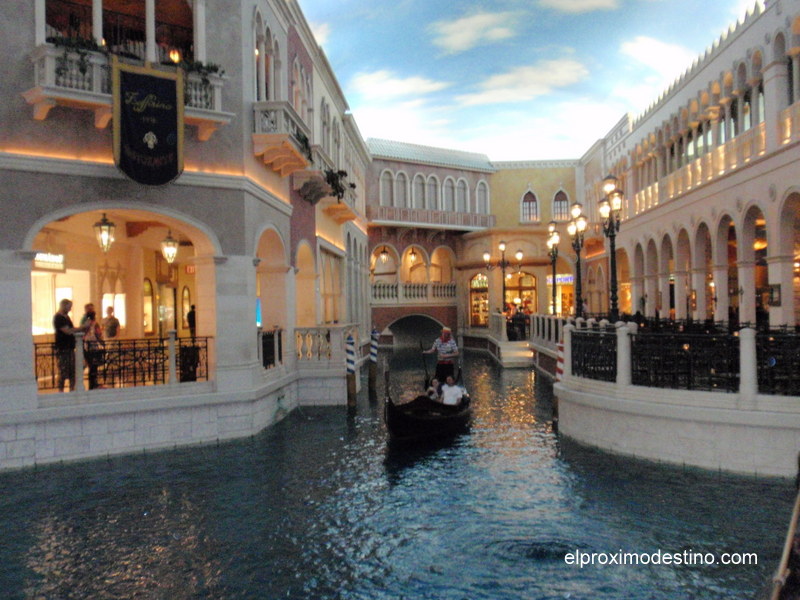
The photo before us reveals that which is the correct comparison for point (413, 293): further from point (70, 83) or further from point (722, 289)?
point (70, 83)

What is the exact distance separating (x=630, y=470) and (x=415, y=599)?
13.4 ft

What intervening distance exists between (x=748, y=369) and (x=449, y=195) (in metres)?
25.0

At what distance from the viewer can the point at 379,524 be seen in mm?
6957

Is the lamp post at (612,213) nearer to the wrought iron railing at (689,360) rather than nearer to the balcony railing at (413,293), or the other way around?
the wrought iron railing at (689,360)

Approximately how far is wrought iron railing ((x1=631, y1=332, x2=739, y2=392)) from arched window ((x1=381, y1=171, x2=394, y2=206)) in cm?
2217

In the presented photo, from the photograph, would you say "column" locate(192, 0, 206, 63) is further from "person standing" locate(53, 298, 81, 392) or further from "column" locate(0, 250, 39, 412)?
"person standing" locate(53, 298, 81, 392)

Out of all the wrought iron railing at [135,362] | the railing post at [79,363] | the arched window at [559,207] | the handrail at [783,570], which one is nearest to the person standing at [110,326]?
the wrought iron railing at [135,362]

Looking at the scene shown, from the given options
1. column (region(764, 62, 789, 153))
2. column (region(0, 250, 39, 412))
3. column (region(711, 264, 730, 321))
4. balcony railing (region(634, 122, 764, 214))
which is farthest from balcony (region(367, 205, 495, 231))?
column (region(0, 250, 39, 412))

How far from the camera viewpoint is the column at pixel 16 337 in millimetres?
8891

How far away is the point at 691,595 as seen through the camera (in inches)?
207

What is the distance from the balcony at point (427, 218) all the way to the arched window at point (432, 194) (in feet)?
2.55

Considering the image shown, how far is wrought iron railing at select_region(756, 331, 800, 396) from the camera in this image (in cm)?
799

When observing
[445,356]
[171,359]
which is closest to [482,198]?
[445,356]

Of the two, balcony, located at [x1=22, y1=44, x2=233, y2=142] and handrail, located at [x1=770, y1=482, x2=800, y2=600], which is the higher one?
balcony, located at [x1=22, y1=44, x2=233, y2=142]
